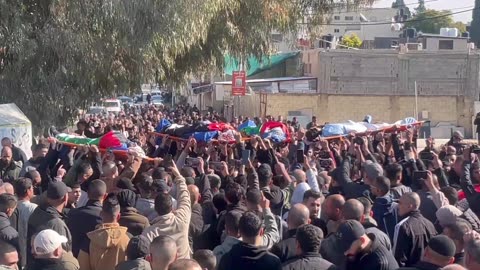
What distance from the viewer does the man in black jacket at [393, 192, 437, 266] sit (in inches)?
308

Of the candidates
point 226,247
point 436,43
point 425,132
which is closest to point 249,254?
point 226,247

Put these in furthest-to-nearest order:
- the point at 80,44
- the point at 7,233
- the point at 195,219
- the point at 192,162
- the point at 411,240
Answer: the point at 80,44 < the point at 192,162 < the point at 195,219 < the point at 411,240 < the point at 7,233

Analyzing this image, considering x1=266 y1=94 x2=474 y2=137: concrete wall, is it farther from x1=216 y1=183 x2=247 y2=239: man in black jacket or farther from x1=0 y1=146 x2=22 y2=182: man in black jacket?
x1=216 y1=183 x2=247 y2=239: man in black jacket

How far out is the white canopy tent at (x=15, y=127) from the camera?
13.1m

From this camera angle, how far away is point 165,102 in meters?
61.7

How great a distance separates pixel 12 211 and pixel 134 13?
7471 mm

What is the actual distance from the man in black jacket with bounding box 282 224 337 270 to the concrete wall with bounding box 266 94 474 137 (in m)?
35.2

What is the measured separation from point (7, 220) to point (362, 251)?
3.05m

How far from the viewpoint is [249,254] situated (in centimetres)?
683

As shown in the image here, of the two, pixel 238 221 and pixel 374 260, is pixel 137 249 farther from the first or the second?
pixel 374 260

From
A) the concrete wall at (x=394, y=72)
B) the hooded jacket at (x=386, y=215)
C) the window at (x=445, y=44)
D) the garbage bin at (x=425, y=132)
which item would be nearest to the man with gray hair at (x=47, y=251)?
the hooded jacket at (x=386, y=215)

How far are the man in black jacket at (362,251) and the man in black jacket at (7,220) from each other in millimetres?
2675

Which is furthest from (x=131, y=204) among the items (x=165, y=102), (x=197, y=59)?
(x=165, y=102)

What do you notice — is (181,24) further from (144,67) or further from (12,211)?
(12,211)
